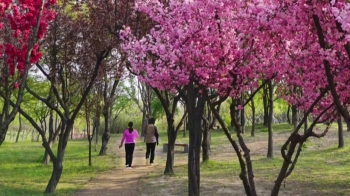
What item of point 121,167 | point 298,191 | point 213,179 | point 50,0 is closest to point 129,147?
point 121,167

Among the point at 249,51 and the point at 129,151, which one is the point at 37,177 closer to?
the point at 129,151

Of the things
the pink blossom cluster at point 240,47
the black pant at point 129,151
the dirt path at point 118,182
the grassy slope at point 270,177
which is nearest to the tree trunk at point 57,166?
the dirt path at point 118,182

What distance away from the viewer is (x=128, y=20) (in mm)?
12891

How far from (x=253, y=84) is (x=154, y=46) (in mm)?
1660

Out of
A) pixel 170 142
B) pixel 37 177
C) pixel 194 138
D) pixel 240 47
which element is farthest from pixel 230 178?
pixel 240 47

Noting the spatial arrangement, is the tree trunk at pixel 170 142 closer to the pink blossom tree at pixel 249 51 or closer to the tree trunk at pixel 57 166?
the tree trunk at pixel 57 166

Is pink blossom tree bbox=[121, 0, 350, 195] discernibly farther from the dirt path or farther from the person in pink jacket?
the person in pink jacket

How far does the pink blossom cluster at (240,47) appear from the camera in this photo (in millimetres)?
4645

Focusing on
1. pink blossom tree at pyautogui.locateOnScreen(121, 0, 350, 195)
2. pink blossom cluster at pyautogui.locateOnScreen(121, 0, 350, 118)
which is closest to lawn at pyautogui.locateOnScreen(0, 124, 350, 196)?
pink blossom tree at pyautogui.locateOnScreen(121, 0, 350, 195)

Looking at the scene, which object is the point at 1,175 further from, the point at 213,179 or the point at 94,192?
the point at 213,179

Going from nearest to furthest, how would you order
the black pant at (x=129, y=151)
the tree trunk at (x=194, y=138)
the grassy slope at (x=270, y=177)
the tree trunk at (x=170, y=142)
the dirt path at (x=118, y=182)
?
1. the tree trunk at (x=194, y=138)
2. the grassy slope at (x=270, y=177)
3. the dirt path at (x=118, y=182)
4. the tree trunk at (x=170, y=142)
5. the black pant at (x=129, y=151)

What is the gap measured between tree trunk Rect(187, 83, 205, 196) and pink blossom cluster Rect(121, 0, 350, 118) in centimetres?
257

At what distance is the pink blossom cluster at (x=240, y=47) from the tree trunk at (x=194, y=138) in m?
2.57

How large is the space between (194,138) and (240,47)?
458cm
